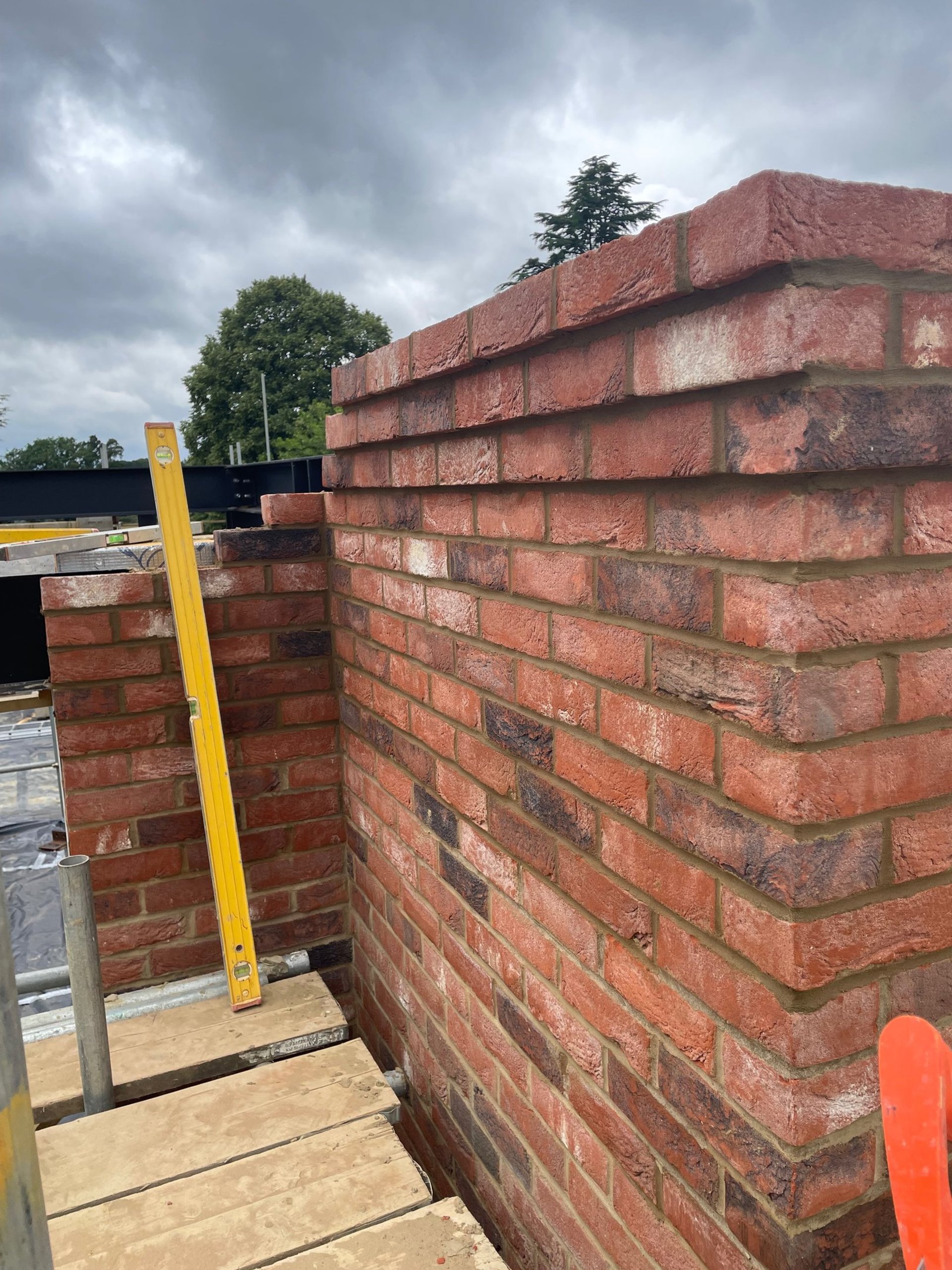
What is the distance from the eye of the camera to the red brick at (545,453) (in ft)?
4.66

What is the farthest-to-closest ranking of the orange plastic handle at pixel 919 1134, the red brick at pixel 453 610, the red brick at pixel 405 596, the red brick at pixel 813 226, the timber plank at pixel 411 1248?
the red brick at pixel 405 596 → the red brick at pixel 453 610 → the timber plank at pixel 411 1248 → the red brick at pixel 813 226 → the orange plastic handle at pixel 919 1134

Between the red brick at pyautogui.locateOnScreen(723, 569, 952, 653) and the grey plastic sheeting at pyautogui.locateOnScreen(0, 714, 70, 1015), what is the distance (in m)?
3.32

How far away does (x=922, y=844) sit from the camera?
3.62 feet

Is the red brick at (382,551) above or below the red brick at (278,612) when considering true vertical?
above

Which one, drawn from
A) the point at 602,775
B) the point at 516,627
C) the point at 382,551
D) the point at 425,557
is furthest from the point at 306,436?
the point at 602,775

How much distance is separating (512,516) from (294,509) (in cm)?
139

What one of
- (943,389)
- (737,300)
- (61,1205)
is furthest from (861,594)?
(61,1205)

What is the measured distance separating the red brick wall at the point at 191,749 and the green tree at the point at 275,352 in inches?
1419

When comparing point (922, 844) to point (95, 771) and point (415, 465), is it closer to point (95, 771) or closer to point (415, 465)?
point (415, 465)

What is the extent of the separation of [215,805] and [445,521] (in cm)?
113

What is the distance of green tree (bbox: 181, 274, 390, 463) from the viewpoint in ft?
124

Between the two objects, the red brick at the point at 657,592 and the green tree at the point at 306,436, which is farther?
the green tree at the point at 306,436

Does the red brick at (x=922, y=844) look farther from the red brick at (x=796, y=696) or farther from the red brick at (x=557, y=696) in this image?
the red brick at (x=557, y=696)

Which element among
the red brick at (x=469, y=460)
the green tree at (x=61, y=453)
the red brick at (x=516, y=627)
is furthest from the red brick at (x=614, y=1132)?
the green tree at (x=61, y=453)
